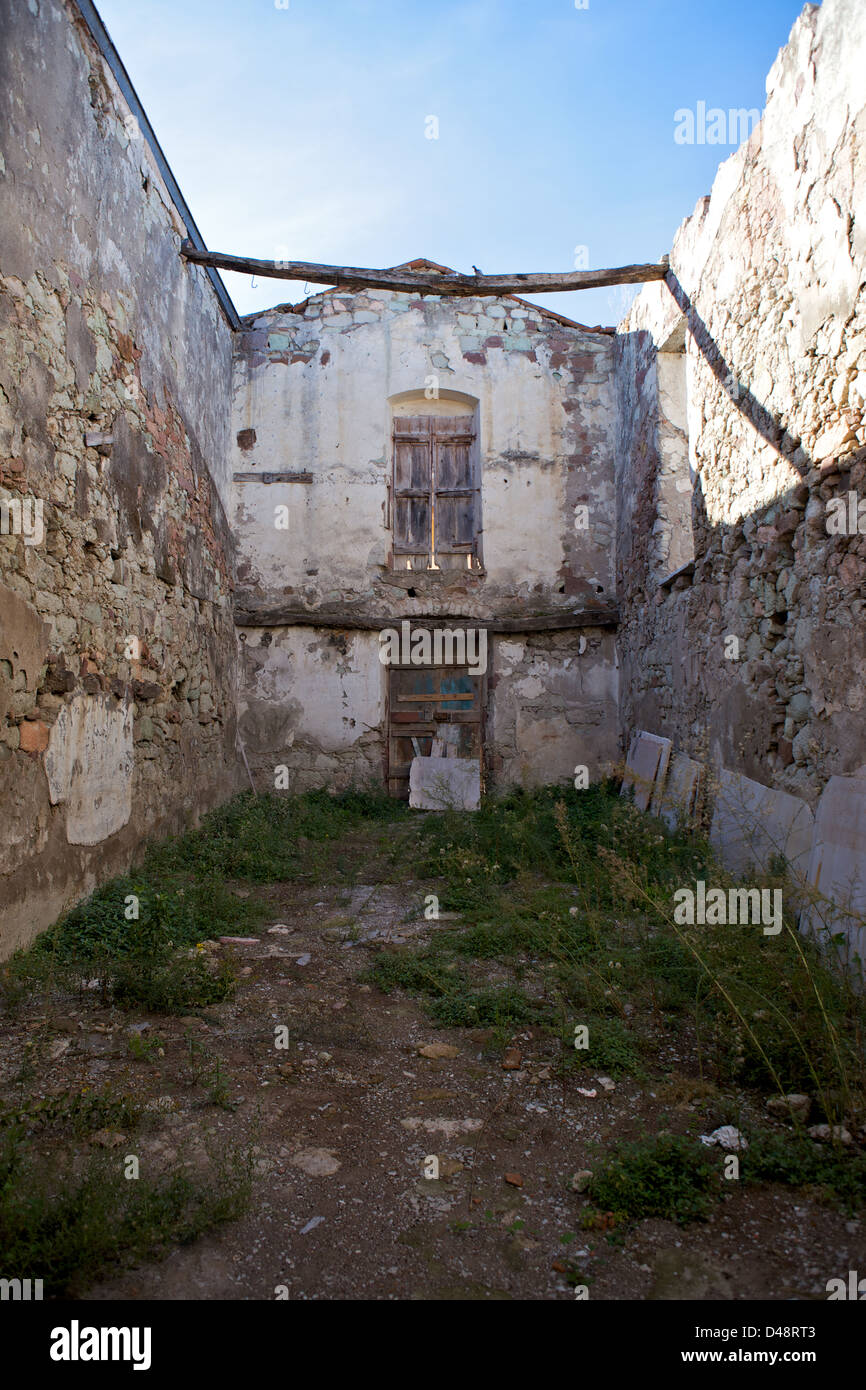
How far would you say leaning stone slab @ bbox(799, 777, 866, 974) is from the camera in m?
3.05

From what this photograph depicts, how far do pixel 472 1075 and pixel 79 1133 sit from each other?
1267mm

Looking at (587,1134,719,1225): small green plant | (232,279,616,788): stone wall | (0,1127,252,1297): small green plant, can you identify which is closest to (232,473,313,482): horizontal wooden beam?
(232,279,616,788): stone wall

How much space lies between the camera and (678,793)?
225 inches

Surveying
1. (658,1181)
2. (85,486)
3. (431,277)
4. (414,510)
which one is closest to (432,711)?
(414,510)

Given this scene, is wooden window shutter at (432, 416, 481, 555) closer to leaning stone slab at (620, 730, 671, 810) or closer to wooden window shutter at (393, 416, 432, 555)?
wooden window shutter at (393, 416, 432, 555)

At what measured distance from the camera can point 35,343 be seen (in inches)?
→ 159

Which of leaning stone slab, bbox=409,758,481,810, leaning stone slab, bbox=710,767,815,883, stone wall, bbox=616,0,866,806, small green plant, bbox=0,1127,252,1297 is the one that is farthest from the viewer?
leaning stone slab, bbox=409,758,481,810

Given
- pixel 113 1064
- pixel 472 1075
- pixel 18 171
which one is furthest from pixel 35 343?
pixel 472 1075

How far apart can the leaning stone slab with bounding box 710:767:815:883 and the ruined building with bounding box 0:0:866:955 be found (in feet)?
0.10

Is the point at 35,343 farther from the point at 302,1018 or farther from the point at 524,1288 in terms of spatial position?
the point at 524,1288

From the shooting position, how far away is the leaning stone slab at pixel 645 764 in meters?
6.30

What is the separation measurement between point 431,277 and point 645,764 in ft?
15.6

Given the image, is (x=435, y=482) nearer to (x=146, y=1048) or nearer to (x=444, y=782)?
(x=444, y=782)

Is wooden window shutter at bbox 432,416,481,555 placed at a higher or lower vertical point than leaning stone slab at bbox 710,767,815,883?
higher
